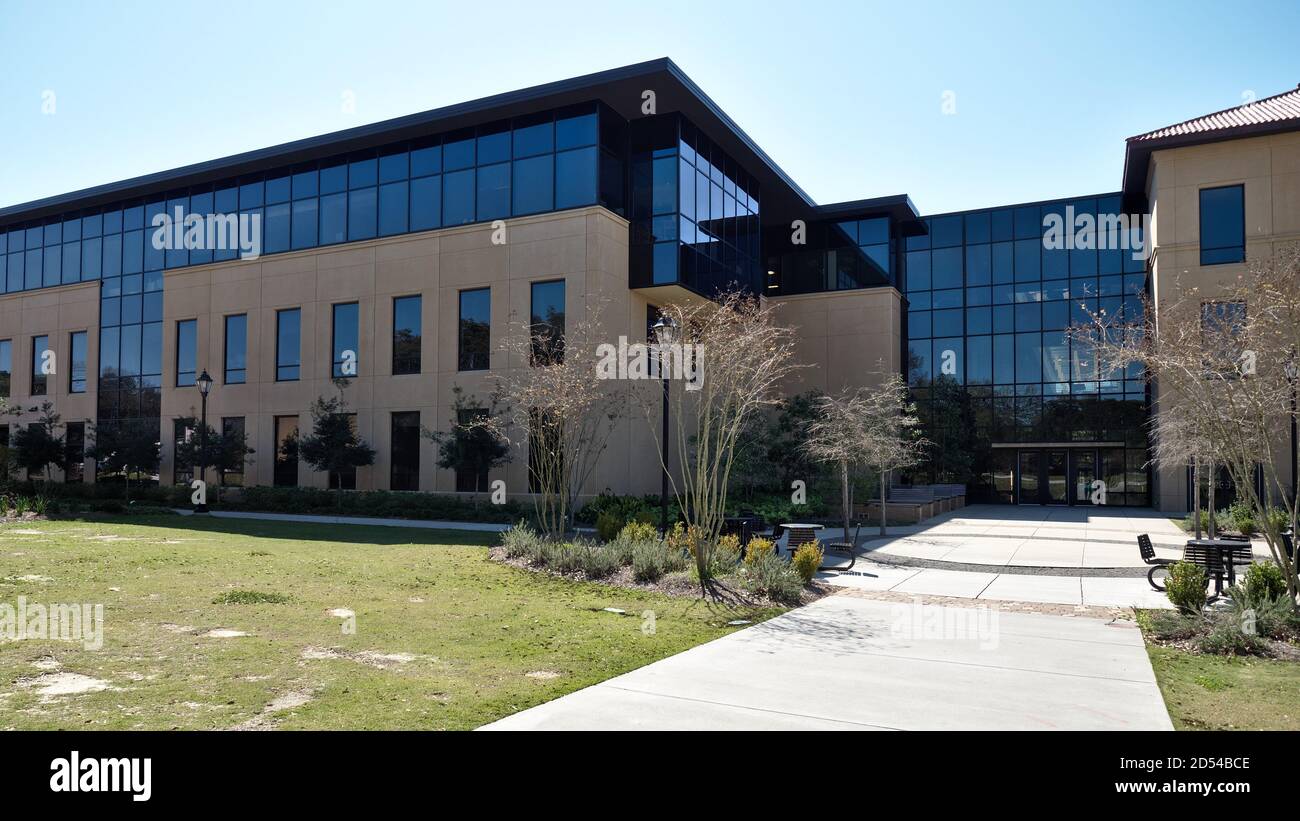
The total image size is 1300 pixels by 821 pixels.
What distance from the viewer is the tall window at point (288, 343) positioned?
102 feet

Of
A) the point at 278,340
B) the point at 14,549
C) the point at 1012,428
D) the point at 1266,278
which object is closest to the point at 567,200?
the point at 278,340

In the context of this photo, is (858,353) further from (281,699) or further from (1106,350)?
(281,699)

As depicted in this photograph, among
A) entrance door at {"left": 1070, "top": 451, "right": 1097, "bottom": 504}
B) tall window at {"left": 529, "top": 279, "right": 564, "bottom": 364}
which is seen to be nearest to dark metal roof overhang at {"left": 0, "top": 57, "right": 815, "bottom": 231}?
tall window at {"left": 529, "top": 279, "right": 564, "bottom": 364}

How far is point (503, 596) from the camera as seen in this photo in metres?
12.0

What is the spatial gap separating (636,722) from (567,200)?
72.9 feet

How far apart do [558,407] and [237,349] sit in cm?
2195

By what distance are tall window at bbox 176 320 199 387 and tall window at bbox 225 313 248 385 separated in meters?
1.78

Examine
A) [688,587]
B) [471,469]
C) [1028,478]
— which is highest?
[471,469]

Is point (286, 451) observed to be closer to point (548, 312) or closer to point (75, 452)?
point (548, 312)

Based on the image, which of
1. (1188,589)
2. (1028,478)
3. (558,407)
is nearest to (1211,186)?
(1028,478)

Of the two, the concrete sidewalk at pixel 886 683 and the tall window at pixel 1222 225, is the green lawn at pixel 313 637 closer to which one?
the concrete sidewalk at pixel 886 683

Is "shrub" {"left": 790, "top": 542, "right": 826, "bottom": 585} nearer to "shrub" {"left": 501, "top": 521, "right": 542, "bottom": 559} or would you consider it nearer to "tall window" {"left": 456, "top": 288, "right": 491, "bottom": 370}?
"shrub" {"left": 501, "top": 521, "right": 542, "bottom": 559}

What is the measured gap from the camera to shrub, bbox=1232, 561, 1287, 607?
9.91 metres

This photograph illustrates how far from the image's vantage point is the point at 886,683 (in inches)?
290
